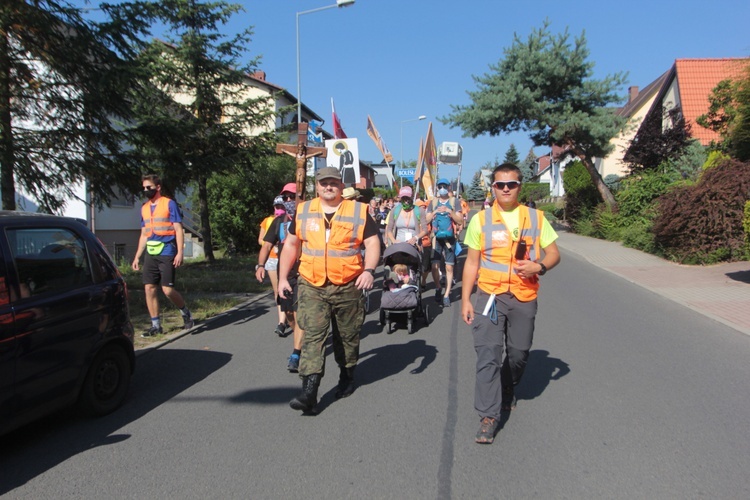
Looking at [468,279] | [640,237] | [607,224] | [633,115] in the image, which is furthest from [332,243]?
[633,115]

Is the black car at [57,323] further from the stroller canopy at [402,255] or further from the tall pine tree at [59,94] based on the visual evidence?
the tall pine tree at [59,94]

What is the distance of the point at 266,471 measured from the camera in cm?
365

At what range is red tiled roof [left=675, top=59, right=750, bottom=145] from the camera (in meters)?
32.5

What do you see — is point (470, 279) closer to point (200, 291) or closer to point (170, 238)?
point (170, 238)

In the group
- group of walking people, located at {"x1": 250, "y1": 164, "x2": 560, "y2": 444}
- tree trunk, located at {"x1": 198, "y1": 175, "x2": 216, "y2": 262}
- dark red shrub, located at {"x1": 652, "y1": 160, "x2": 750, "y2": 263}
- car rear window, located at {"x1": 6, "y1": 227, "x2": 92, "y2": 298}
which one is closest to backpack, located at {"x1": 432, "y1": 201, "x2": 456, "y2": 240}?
group of walking people, located at {"x1": 250, "y1": 164, "x2": 560, "y2": 444}

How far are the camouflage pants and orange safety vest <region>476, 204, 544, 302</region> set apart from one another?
1066mm

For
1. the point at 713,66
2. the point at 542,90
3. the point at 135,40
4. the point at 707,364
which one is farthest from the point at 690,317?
the point at 713,66

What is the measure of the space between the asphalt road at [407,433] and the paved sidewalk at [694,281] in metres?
2.43

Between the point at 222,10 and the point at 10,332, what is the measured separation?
14072 millimetres

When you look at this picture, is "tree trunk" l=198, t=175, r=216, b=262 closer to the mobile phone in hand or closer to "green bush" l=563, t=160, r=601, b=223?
the mobile phone in hand

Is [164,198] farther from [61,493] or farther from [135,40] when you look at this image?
[61,493]

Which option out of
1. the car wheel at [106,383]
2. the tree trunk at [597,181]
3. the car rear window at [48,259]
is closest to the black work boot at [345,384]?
the car wheel at [106,383]

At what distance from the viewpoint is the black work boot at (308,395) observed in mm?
4502

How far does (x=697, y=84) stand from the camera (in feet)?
110
